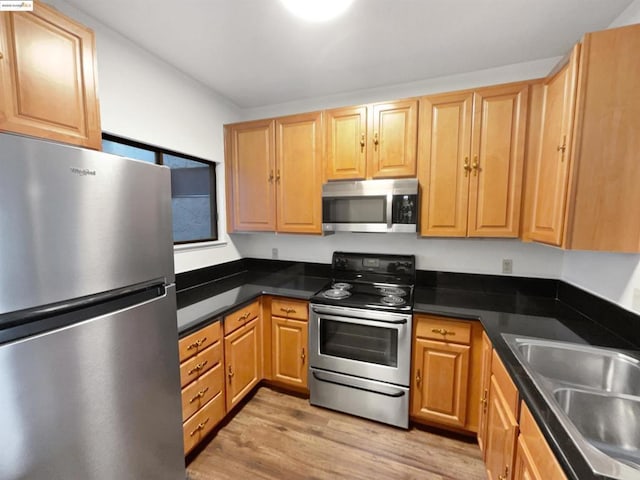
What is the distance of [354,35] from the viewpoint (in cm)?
165

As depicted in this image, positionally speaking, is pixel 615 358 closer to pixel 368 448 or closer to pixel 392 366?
pixel 392 366

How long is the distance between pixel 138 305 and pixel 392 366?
160 cm

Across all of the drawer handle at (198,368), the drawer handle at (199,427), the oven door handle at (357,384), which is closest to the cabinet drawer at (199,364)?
the drawer handle at (198,368)

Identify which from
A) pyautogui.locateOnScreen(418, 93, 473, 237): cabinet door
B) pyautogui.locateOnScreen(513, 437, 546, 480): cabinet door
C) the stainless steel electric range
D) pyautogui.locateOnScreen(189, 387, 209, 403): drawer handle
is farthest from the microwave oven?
pyautogui.locateOnScreen(189, 387, 209, 403): drawer handle

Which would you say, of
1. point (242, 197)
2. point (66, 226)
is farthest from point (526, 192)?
point (66, 226)

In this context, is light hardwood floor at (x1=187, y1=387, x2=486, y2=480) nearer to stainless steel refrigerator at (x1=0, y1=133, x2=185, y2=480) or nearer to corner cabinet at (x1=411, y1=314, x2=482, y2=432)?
corner cabinet at (x1=411, y1=314, x2=482, y2=432)

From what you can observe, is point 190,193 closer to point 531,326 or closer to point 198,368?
point 198,368

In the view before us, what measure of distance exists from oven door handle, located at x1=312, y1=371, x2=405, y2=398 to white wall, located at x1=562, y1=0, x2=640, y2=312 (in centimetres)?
132

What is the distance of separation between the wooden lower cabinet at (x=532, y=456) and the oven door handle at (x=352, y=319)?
0.82 meters

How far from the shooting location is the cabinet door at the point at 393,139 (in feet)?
6.52

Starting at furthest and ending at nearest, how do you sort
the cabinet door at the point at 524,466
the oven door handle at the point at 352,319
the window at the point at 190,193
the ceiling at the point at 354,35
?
the window at the point at 190,193 → the oven door handle at the point at 352,319 → the ceiling at the point at 354,35 → the cabinet door at the point at 524,466

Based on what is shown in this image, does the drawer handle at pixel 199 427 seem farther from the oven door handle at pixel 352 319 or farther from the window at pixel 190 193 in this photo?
the window at pixel 190 193

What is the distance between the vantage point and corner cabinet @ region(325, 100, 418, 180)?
2.00 meters

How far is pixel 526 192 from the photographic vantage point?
5.89 ft
